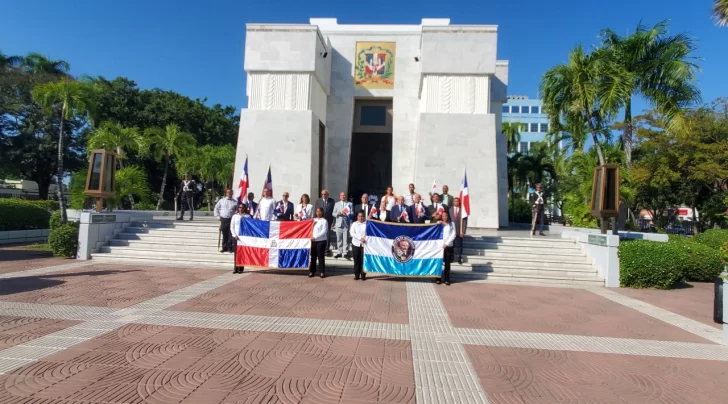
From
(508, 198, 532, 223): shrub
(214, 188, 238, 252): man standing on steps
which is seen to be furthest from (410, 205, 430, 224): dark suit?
(508, 198, 532, 223): shrub

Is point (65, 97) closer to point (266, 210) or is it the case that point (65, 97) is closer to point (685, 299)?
point (266, 210)

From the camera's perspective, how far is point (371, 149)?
2169 cm

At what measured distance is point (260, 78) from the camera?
682 inches

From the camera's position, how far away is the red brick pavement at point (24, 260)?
31.5 feet

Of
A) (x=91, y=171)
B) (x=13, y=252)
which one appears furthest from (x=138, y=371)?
(x=13, y=252)

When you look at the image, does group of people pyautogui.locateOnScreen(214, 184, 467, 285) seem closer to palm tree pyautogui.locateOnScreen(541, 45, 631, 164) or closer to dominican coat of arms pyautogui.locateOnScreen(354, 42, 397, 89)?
palm tree pyautogui.locateOnScreen(541, 45, 631, 164)

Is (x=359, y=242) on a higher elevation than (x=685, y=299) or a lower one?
higher

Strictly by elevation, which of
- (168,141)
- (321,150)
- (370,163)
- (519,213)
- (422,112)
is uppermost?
(422,112)

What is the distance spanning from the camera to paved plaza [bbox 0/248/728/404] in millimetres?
3707

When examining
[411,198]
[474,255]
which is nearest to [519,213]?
[474,255]

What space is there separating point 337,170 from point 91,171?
1064cm

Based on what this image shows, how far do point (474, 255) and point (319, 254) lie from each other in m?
4.47

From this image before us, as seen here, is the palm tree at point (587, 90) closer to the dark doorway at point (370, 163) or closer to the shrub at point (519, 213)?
→ the dark doorway at point (370, 163)

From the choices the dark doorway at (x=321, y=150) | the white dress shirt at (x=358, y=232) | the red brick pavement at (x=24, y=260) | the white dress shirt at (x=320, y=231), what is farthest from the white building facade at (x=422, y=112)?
the white dress shirt at (x=358, y=232)
